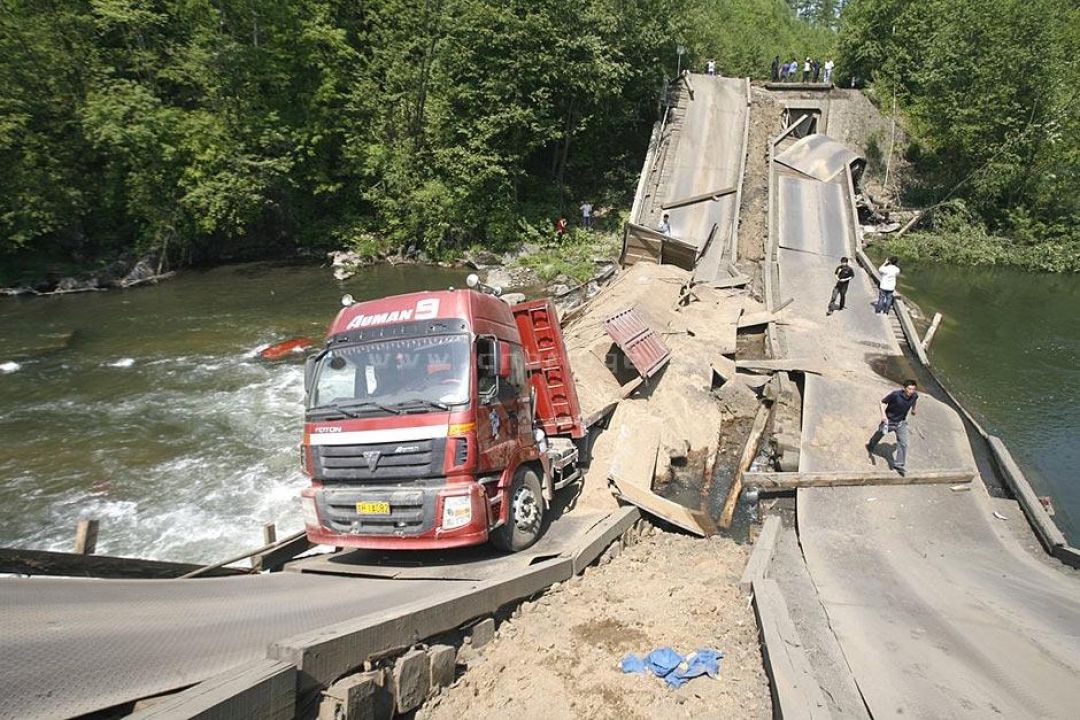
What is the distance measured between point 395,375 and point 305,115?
2937 cm

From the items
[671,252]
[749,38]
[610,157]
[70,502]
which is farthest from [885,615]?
[749,38]

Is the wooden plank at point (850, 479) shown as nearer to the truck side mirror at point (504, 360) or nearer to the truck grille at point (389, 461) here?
the truck side mirror at point (504, 360)

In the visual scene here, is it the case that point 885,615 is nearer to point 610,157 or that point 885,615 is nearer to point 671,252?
point 671,252

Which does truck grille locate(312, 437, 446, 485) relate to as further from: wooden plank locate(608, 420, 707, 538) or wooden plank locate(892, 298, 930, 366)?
wooden plank locate(892, 298, 930, 366)

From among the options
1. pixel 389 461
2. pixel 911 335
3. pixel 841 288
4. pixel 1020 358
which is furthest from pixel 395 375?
pixel 1020 358

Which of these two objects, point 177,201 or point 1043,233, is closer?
point 177,201

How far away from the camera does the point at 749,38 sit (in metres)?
51.8

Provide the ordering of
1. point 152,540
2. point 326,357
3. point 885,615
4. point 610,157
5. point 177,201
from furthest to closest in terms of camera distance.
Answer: point 610,157, point 177,201, point 152,540, point 326,357, point 885,615

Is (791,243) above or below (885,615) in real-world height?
above

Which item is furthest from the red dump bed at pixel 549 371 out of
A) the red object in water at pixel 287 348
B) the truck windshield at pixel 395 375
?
the red object in water at pixel 287 348

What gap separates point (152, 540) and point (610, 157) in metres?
32.4

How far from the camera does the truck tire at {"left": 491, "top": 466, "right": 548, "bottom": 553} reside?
708cm

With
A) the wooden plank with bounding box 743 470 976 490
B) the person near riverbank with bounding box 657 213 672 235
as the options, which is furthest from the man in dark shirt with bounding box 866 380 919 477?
the person near riverbank with bounding box 657 213 672 235

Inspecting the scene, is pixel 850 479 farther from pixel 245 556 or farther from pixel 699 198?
pixel 699 198
